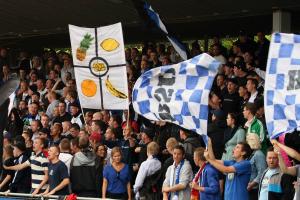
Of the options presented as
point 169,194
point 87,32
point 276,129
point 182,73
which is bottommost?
point 169,194

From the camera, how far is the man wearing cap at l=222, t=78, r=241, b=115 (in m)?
12.3

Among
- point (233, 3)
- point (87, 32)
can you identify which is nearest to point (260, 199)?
point (87, 32)

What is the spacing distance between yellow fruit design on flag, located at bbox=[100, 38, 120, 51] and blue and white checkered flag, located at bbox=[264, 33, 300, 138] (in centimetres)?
464

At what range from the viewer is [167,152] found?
1153 cm

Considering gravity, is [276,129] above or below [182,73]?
below

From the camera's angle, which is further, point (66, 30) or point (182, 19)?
point (66, 30)

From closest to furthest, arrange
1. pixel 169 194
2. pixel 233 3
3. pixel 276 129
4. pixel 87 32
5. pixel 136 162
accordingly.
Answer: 1. pixel 276 129
2. pixel 169 194
3. pixel 136 162
4. pixel 87 32
5. pixel 233 3

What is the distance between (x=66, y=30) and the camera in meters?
20.0

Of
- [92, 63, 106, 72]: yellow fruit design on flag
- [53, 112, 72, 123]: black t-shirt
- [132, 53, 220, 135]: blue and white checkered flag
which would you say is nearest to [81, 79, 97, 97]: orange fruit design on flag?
[92, 63, 106, 72]: yellow fruit design on flag

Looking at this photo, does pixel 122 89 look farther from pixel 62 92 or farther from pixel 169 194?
pixel 62 92

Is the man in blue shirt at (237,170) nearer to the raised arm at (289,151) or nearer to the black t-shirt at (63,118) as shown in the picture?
the raised arm at (289,151)

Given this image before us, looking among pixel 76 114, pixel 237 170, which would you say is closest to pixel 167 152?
pixel 237 170

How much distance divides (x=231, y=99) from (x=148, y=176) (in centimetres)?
226

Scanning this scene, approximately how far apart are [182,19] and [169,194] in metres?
7.16
